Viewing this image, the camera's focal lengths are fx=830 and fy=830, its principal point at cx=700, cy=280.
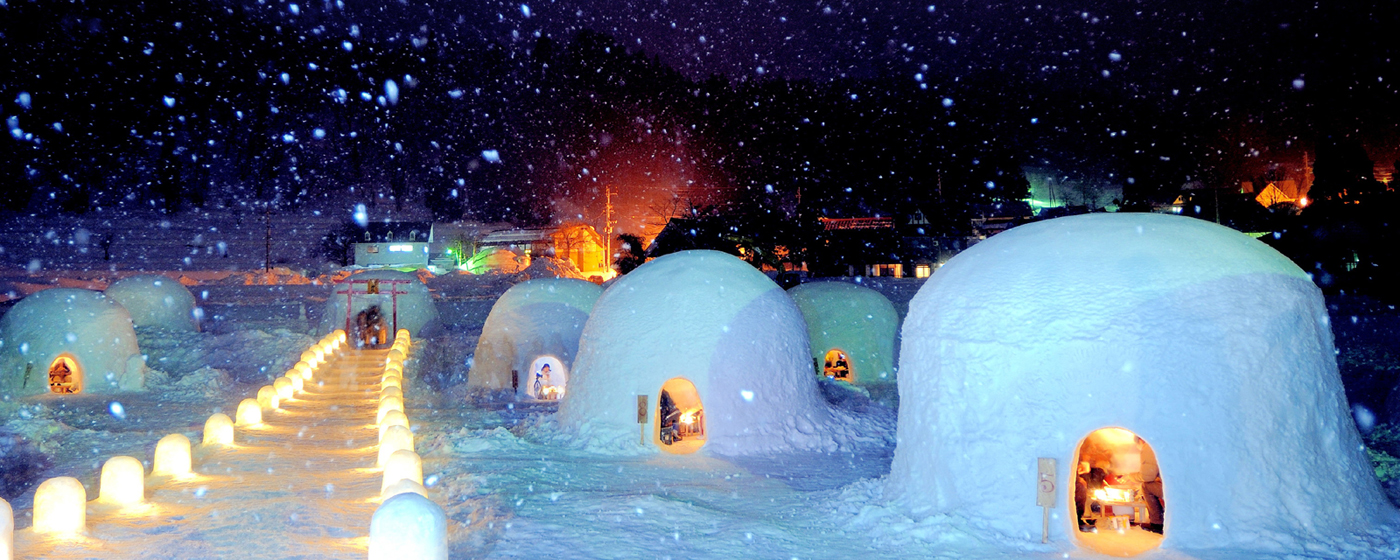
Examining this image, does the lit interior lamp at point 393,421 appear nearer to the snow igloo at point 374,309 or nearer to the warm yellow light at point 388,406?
the warm yellow light at point 388,406

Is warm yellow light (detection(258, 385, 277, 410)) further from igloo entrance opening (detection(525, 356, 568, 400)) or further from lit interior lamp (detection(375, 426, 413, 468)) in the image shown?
lit interior lamp (detection(375, 426, 413, 468))

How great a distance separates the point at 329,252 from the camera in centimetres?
6438

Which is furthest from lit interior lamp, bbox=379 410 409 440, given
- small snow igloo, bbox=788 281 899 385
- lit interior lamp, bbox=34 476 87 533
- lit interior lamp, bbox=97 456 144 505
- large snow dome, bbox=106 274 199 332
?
large snow dome, bbox=106 274 199 332

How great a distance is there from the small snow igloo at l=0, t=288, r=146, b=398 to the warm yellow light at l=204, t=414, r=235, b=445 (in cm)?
926

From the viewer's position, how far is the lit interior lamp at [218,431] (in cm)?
1159

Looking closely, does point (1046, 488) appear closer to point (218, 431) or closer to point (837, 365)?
point (218, 431)

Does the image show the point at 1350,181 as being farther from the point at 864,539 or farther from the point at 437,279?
the point at 437,279

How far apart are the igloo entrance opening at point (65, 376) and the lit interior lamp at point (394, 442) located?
12765 mm

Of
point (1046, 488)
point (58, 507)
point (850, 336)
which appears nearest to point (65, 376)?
point (58, 507)

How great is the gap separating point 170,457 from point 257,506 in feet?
6.79

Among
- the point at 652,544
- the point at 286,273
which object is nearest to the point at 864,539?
the point at 652,544

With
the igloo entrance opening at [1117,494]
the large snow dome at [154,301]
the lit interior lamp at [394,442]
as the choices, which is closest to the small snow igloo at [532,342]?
the lit interior lamp at [394,442]

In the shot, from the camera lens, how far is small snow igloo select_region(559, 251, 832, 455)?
476 inches

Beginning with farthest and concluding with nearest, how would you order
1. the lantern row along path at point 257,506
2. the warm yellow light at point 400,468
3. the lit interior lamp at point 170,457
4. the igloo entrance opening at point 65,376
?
the igloo entrance opening at point 65,376 < the lit interior lamp at point 170,457 < the warm yellow light at point 400,468 < the lantern row along path at point 257,506
